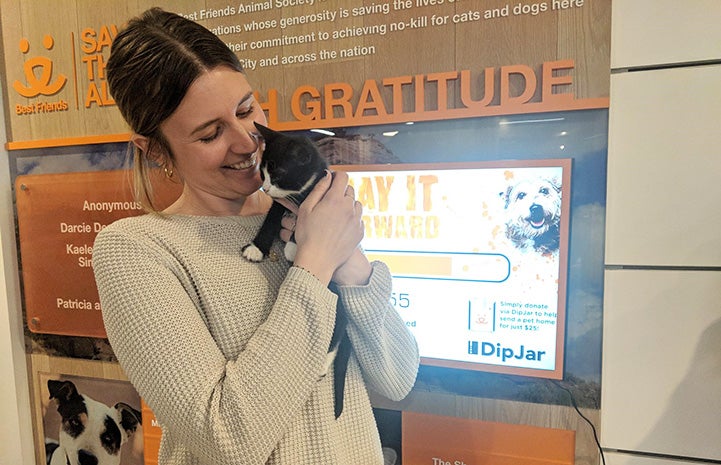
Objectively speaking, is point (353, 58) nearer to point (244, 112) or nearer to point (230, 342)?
point (244, 112)

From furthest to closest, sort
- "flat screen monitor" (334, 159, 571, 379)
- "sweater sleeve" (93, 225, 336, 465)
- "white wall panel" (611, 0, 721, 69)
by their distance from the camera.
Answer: "flat screen monitor" (334, 159, 571, 379)
"white wall panel" (611, 0, 721, 69)
"sweater sleeve" (93, 225, 336, 465)

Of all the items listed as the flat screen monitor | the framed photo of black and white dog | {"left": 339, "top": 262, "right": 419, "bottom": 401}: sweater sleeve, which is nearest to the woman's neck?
{"left": 339, "top": 262, "right": 419, "bottom": 401}: sweater sleeve

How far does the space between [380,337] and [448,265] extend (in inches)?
20.3

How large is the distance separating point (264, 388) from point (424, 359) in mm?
750

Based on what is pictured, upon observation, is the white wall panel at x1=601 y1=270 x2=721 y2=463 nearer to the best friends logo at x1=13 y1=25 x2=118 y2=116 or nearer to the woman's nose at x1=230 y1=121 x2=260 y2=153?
the woman's nose at x1=230 y1=121 x2=260 y2=153

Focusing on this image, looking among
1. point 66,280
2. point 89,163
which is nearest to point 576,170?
point 89,163

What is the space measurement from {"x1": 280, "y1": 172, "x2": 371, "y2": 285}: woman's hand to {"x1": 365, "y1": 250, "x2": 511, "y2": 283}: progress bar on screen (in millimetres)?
496

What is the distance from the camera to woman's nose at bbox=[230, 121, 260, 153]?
69 centimetres

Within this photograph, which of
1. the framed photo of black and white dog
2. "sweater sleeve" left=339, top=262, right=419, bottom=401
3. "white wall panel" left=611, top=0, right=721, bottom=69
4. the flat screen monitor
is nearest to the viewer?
"sweater sleeve" left=339, top=262, right=419, bottom=401

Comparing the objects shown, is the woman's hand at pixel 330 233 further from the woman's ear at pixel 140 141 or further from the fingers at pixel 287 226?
the woman's ear at pixel 140 141

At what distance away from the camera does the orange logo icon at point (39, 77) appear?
5.02ft

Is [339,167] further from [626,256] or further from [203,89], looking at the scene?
[626,256]

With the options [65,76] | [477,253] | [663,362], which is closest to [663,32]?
[477,253]

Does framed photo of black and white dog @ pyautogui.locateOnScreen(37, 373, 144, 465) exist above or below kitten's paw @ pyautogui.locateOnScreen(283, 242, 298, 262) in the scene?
below
